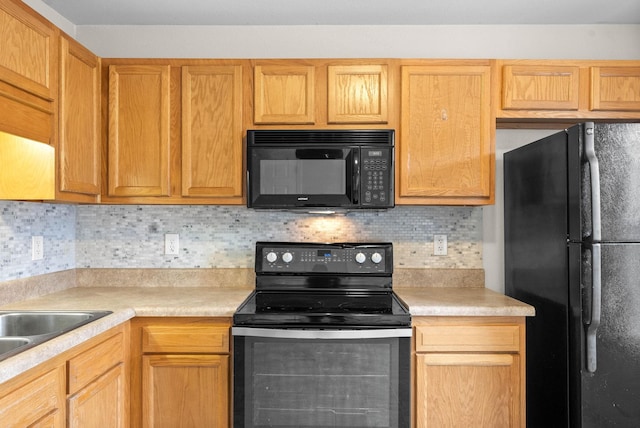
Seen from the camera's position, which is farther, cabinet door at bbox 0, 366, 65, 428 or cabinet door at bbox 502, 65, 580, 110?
A: cabinet door at bbox 502, 65, 580, 110

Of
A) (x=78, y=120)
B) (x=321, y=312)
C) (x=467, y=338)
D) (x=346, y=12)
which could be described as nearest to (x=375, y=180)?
(x=321, y=312)

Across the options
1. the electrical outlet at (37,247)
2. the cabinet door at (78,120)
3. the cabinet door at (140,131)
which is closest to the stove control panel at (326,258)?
the cabinet door at (140,131)

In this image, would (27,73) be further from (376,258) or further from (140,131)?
(376,258)

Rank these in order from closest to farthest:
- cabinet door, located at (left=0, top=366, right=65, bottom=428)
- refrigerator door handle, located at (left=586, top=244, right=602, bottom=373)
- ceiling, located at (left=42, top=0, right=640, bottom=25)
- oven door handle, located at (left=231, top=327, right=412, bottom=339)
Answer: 1. cabinet door, located at (left=0, top=366, right=65, bottom=428)
2. refrigerator door handle, located at (left=586, top=244, right=602, bottom=373)
3. oven door handle, located at (left=231, top=327, right=412, bottom=339)
4. ceiling, located at (left=42, top=0, right=640, bottom=25)

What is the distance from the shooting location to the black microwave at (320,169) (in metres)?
2.11

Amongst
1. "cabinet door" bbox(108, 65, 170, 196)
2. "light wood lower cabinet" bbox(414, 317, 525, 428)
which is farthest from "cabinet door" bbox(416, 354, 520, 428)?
"cabinet door" bbox(108, 65, 170, 196)

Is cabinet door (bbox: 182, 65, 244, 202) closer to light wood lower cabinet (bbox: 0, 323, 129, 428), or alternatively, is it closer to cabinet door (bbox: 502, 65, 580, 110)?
light wood lower cabinet (bbox: 0, 323, 129, 428)

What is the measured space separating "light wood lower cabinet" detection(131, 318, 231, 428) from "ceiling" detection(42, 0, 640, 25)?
1629 mm

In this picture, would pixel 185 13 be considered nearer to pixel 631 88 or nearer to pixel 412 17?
pixel 412 17

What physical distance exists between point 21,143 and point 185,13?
1.08m

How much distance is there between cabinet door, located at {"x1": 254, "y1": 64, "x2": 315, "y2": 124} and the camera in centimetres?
219

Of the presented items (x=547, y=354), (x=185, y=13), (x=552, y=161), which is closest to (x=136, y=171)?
(x=185, y=13)

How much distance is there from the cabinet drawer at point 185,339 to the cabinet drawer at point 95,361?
120 mm

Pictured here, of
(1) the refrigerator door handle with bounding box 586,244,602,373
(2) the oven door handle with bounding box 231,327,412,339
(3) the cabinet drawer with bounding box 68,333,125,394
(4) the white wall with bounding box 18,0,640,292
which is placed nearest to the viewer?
(3) the cabinet drawer with bounding box 68,333,125,394
